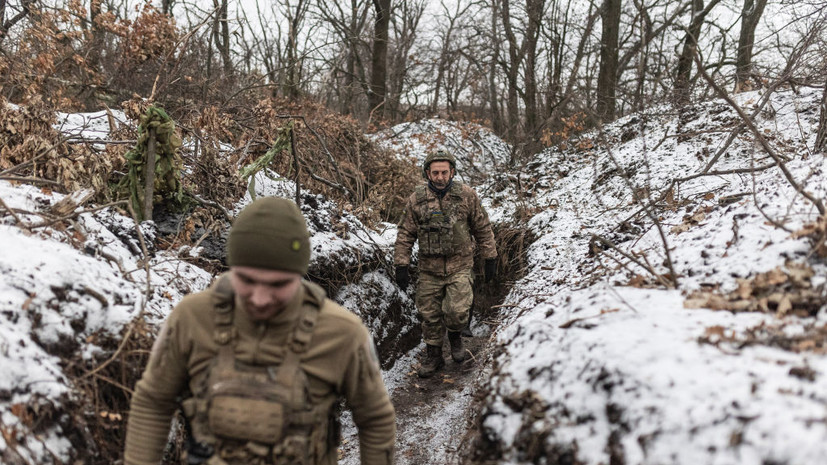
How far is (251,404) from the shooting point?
1.65 metres

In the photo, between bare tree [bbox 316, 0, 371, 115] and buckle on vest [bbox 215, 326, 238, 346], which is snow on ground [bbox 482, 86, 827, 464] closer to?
buckle on vest [bbox 215, 326, 238, 346]

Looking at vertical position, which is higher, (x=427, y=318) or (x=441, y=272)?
(x=441, y=272)

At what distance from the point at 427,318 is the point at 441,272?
0.56 m

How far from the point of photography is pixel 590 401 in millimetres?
1972

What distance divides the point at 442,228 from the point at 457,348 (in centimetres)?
147

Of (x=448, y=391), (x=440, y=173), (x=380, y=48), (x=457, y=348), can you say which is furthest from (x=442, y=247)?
(x=380, y=48)

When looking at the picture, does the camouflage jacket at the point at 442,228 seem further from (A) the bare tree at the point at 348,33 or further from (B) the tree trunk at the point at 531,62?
(A) the bare tree at the point at 348,33

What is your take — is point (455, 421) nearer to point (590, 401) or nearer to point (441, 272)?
point (441, 272)

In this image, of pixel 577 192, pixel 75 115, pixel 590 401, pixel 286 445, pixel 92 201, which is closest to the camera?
pixel 286 445

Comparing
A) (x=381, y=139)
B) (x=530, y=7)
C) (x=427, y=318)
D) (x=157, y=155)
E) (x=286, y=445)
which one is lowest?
(x=427, y=318)

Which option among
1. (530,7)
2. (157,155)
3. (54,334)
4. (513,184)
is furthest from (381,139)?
(54,334)

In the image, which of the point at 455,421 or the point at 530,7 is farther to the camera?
the point at 530,7

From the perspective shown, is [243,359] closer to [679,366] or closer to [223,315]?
[223,315]

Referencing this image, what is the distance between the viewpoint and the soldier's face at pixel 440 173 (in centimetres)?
490
